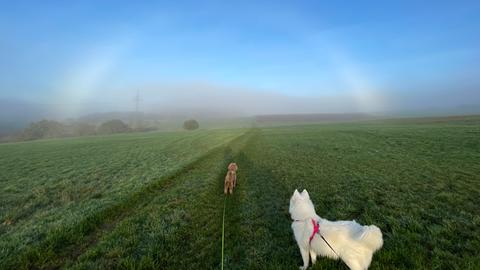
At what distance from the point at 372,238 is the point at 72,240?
742 cm

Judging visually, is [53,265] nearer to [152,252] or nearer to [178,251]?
[152,252]

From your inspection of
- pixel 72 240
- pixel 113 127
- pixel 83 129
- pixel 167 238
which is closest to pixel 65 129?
pixel 83 129

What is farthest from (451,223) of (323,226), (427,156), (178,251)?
(427,156)

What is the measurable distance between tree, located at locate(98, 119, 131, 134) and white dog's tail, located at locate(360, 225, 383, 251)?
111443 millimetres

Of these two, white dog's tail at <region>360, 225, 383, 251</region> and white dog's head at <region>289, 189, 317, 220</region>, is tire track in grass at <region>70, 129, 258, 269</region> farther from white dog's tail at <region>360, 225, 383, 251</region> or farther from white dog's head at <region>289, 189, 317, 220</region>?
white dog's tail at <region>360, 225, 383, 251</region>

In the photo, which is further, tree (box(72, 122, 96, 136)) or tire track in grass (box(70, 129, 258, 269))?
tree (box(72, 122, 96, 136))

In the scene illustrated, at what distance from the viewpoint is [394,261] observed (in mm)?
4520

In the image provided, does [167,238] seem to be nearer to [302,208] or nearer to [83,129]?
[302,208]

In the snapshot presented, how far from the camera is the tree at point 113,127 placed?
323 feet

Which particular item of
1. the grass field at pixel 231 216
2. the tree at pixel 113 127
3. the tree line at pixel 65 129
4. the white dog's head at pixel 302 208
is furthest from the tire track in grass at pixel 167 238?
the tree at pixel 113 127

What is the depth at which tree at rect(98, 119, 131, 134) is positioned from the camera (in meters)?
98.3

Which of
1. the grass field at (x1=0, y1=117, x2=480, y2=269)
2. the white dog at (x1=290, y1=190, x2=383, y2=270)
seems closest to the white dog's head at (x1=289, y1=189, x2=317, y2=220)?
the white dog at (x1=290, y1=190, x2=383, y2=270)

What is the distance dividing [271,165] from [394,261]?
1236 centimetres

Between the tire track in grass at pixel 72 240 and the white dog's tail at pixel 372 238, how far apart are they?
6433 millimetres
